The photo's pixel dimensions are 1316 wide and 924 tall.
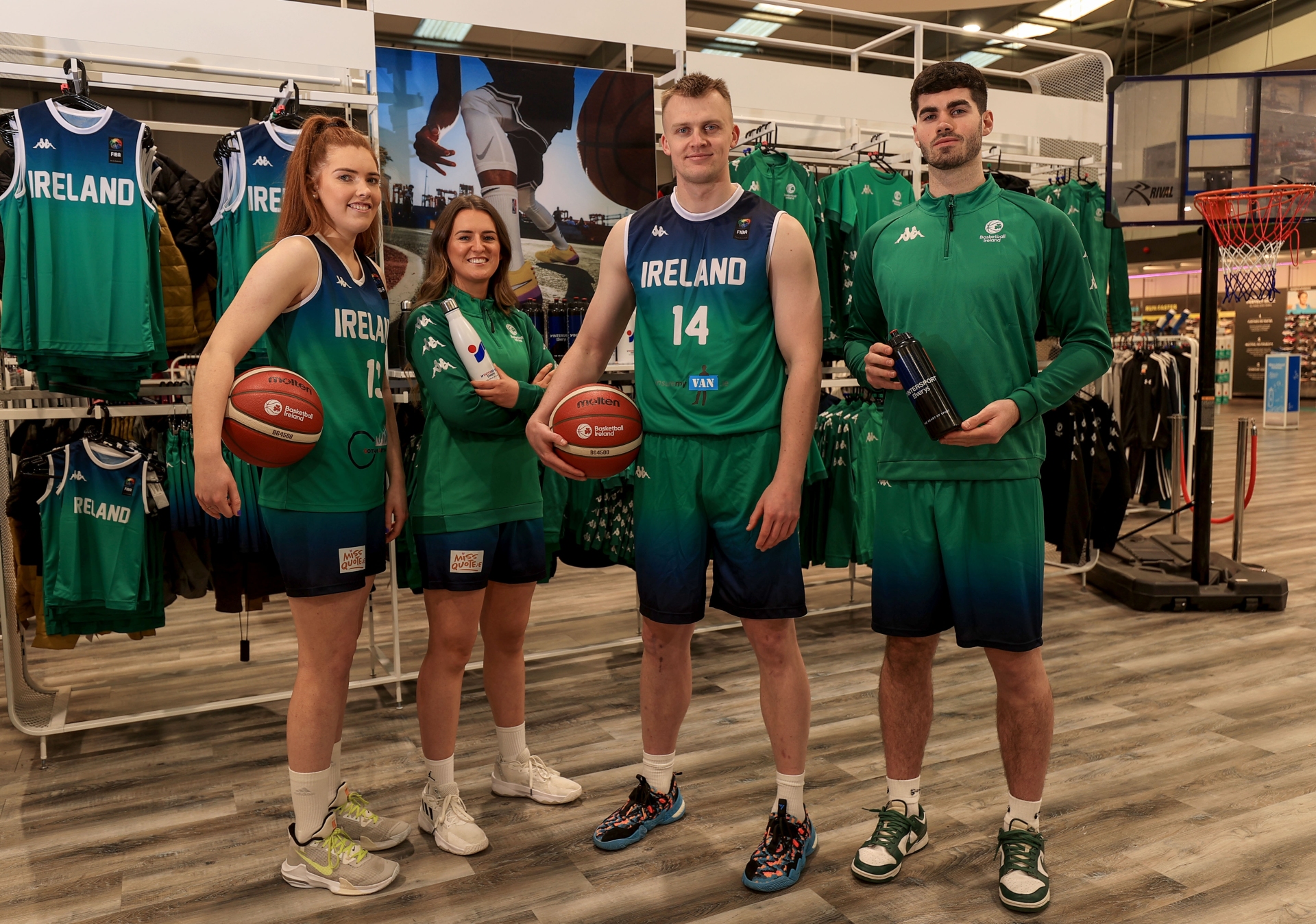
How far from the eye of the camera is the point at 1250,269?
16.9 feet

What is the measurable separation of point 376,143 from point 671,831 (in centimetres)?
259

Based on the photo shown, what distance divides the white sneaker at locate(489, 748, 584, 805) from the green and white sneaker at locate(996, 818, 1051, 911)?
4.04 ft

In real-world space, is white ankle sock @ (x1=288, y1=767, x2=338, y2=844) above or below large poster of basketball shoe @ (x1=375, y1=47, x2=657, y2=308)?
below

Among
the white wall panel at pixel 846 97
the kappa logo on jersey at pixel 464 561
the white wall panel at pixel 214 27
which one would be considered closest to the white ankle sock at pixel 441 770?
the kappa logo on jersey at pixel 464 561

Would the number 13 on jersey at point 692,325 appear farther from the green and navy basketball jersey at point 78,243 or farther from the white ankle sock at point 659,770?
the green and navy basketball jersey at point 78,243

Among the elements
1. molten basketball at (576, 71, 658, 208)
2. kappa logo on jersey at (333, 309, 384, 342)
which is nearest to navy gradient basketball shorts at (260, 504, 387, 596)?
kappa logo on jersey at (333, 309, 384, 342)

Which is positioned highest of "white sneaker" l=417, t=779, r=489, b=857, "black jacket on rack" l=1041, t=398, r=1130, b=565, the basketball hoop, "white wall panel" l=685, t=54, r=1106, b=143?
"white wall panel" l=685, t=54, r=1106, b=143

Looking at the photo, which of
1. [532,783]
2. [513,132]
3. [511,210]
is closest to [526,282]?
[511,210]

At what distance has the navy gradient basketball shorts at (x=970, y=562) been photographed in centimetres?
214

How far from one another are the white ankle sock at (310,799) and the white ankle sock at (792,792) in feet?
3.76

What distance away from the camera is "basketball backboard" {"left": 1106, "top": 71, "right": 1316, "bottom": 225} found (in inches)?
192

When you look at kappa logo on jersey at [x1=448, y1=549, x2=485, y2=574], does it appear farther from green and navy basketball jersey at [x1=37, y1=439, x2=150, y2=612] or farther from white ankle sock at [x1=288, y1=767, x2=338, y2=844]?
green and navy basketball jersey at [x1=37, y1=439, x2=150, y2=612]

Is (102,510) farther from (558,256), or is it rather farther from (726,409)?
(726,409)

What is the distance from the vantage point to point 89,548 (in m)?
3.12
